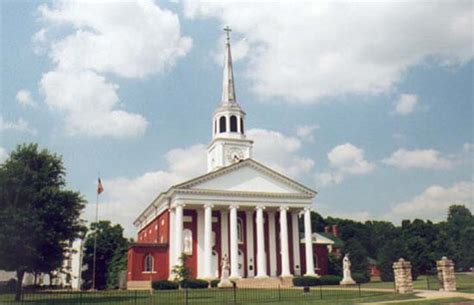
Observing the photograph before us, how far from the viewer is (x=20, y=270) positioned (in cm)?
3025

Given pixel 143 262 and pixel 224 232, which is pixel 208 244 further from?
pixel 143 262

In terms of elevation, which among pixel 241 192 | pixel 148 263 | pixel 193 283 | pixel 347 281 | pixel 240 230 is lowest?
pixel 347 281

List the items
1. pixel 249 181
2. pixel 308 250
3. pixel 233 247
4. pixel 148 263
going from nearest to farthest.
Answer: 1. pixel 233 247
2. pixel 148 263
3. pixel 308 250
4. pixel 249 181

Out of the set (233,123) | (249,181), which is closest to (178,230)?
(249,181)

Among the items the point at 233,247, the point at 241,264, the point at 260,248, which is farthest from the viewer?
the point at 241,264

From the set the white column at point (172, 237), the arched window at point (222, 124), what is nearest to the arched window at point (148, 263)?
the white column at point (172, 237)

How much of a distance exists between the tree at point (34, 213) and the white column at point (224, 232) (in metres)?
20.3

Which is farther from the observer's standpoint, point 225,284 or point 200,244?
point 200,244

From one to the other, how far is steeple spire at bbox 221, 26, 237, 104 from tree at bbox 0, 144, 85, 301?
29.7 metres

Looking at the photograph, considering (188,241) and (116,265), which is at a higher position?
(188,241)

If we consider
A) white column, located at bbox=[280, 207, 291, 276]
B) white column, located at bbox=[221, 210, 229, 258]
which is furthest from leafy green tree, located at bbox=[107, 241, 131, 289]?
white column, located at bbox=[280, 207, 291, 276]

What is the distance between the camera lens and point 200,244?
5091 cm

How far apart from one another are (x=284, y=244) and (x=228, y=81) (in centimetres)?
2207

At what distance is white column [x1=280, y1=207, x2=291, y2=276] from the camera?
50.1 meters
